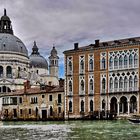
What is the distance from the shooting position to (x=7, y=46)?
101188 mm

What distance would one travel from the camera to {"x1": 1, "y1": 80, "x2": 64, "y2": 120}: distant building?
62.6 metres

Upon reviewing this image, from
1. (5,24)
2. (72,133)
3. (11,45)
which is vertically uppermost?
(5,24)

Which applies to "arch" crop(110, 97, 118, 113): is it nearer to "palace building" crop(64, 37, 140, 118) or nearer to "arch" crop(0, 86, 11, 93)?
"palace building" crop(64, 37, 140, 118)

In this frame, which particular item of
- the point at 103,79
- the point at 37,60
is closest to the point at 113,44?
the point at 103,79

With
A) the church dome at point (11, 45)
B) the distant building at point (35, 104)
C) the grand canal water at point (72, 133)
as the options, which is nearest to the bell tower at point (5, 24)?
the church dome at point (11, 45)

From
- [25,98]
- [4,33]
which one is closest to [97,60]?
[25,98]

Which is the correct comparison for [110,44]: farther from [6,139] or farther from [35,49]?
[35,49]

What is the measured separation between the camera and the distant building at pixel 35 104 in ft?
205

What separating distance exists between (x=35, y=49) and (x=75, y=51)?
76.4 metres

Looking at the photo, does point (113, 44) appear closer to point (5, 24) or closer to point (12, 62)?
point (12, 62)

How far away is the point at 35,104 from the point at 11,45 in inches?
1489

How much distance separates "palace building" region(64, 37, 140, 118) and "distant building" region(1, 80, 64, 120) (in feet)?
7.65

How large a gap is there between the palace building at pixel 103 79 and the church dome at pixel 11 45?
41567mm

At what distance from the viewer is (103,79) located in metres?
57.9
